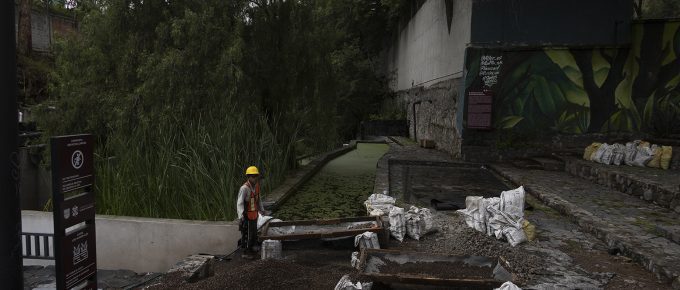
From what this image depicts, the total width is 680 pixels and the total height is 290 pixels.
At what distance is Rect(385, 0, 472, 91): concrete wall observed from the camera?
1126cm

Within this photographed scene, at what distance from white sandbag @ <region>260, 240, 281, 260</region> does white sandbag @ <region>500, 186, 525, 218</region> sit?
239 cm

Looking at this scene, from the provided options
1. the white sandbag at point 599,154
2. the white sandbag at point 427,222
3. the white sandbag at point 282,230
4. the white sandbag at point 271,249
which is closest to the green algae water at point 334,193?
the white sandbag at point 282,230

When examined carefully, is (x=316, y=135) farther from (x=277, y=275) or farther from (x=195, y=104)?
(x=277, y=275)

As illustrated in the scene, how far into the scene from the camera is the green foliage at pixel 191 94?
241 inches

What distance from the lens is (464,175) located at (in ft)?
30.0

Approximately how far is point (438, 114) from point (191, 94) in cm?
795

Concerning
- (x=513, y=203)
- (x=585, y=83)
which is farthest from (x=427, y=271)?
(x=585, y=83)

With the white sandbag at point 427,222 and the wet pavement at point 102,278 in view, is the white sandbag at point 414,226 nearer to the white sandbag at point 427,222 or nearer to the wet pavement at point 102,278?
the white sandbag at point 427,222

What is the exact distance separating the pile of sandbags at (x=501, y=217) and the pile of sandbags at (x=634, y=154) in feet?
14.0

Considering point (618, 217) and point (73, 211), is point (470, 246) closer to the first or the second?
point (618, 217)

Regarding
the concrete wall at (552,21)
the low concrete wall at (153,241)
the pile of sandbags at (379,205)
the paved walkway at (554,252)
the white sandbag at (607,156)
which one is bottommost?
the low concrete wall at (153,241)

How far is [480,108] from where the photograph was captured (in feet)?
33.3

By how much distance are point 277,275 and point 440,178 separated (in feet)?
18.2

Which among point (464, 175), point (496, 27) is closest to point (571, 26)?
point (496, 27)
